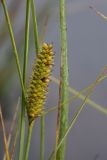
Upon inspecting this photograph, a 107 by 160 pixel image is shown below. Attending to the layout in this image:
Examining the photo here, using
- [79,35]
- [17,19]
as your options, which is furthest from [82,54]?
[17,19]

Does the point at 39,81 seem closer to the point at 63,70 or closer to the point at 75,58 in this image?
the point at 63,70

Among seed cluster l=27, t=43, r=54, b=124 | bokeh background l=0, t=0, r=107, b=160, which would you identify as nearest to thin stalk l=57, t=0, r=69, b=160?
seed cluster l=27, t=43, r=54, b=124

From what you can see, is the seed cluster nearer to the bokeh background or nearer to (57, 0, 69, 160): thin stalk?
(57, 0, 69, 160): thin stalk

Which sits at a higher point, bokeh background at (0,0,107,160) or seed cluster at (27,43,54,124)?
seed cluster at (27,43,54,124)

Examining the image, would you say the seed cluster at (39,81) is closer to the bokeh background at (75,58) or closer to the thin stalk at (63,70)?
the thin stalk at (63,70)

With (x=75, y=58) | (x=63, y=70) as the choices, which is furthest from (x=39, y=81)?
(x=75, y=58)

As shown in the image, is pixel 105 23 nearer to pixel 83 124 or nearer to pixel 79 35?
pixel 79 35

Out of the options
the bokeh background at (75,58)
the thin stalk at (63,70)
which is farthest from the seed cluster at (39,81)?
the bokeh background at (75,58)
